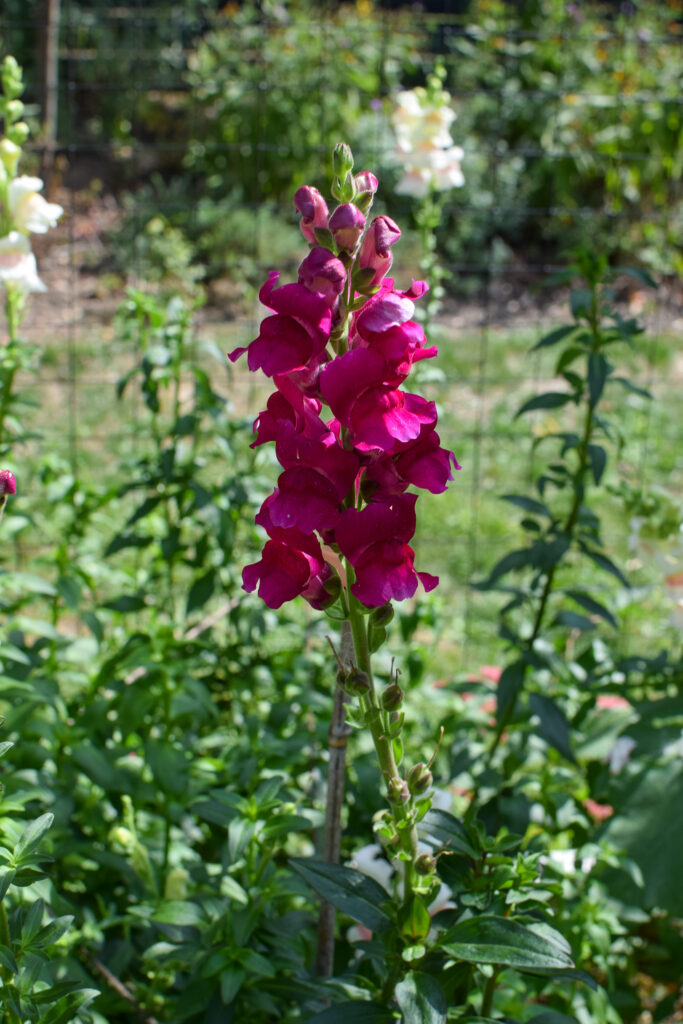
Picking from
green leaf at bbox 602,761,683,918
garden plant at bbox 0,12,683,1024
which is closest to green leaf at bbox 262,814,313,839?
garden plant at bbox 0,12,683,1024

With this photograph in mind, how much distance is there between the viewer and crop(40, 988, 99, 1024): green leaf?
1195 millimetres

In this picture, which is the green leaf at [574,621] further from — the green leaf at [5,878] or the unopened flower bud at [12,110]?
the unopened flower bud at [12,110]

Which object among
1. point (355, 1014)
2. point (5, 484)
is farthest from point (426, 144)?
point (355, 1014)

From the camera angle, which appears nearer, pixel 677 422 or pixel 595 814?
pixel 595 814

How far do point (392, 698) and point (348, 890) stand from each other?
0.30 metres

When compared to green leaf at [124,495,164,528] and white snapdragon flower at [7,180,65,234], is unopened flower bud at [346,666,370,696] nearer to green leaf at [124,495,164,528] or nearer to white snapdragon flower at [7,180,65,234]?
green leaf at [124,495,164,528]

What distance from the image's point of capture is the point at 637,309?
6391mm

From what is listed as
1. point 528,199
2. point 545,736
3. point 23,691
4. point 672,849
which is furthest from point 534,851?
point 528,199

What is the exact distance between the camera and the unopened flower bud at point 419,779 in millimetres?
1223

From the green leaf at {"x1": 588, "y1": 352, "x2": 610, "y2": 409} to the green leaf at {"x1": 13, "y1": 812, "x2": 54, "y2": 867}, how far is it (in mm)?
1212

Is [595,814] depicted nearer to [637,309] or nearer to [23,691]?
[23,691]

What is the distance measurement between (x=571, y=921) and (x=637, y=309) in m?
5.16

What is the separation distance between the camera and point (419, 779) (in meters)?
1.23

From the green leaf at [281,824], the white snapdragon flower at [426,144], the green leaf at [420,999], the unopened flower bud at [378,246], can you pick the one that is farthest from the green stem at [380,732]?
the white snapdragon flower at [426,144]
